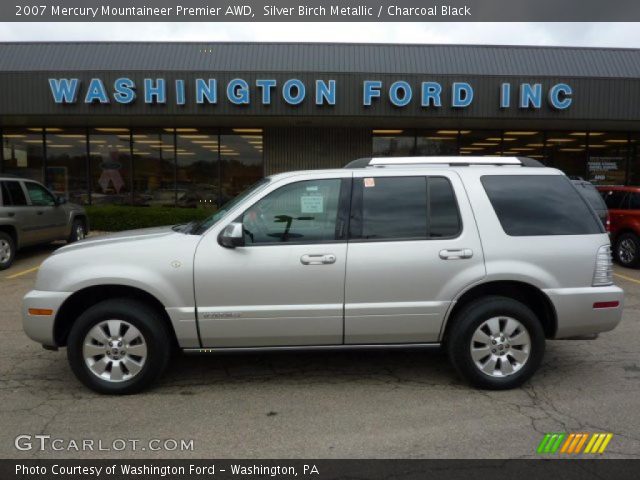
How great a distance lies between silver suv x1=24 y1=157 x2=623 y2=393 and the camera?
13.7 ft

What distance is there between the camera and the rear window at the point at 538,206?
440 centimetres

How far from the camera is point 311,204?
4383mm

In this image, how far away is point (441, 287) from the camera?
14.0 feet

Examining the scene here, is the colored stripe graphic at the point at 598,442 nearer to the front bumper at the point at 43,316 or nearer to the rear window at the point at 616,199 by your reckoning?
the front bumper at the point at 43,316

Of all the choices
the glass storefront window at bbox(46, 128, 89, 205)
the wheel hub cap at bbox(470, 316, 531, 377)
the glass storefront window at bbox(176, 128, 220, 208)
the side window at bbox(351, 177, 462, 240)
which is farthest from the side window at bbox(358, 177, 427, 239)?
the glass storefront window at bbox(46, 128, 89, 205)

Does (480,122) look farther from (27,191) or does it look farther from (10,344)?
(10,344)

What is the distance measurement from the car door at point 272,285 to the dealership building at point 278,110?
33.1 feet

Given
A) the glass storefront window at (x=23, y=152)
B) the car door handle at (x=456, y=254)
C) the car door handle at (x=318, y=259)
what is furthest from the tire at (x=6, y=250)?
the car door handle at (x=456, y=254)

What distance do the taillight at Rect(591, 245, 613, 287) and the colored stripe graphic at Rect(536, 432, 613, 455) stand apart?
4.21 ft

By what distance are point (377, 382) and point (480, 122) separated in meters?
12.5

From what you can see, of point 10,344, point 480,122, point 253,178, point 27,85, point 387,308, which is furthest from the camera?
point 253,178

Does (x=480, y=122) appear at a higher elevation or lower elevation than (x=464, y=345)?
higher

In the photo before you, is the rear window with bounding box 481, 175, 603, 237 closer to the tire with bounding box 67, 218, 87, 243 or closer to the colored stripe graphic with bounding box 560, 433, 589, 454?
the colored stripe graphic with bounding box 560, 433, 589, 454
